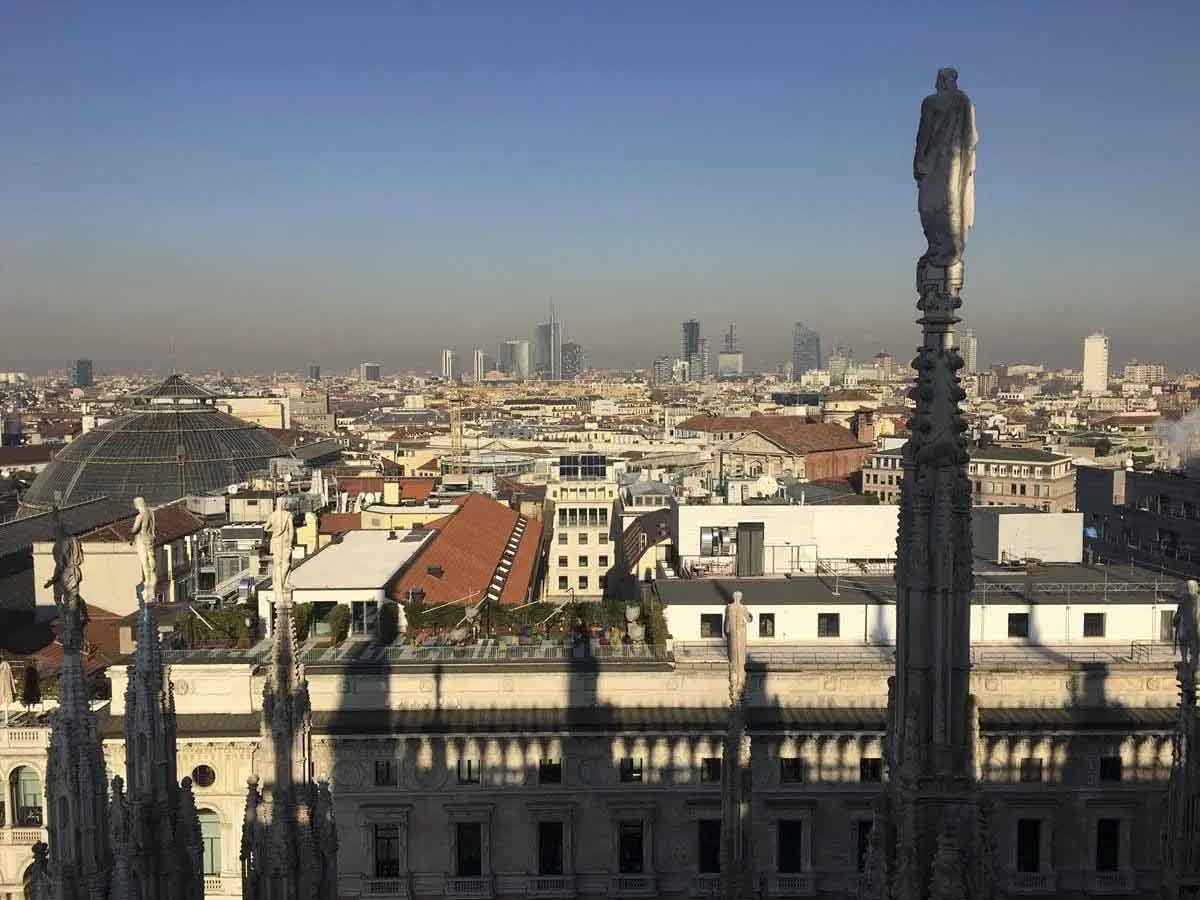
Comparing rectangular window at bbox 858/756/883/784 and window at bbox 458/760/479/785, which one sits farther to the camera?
rectangular window at bbox 858/756/883/784

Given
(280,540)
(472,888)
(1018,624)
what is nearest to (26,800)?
(472,888)

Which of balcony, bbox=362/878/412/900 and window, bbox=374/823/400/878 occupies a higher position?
window, bbox=374/823/400/878

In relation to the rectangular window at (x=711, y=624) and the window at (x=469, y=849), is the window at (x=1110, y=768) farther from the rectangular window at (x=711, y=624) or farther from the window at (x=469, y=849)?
the window at (x=469, y=849)

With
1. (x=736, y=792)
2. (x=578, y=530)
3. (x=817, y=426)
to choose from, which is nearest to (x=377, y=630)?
(x=736, y=792)

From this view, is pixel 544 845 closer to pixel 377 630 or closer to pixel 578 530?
pixel 377 630

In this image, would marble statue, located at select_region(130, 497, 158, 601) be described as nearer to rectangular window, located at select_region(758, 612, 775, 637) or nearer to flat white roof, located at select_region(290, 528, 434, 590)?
flat white roof, located at select_region(290, 528, 434, 590)

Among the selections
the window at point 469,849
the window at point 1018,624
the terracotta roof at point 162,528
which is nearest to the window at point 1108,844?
the window at point 1018,624

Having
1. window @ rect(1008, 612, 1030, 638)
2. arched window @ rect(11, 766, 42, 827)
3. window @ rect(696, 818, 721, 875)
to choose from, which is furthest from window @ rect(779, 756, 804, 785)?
arched window @ rect(11, 766, 42, 827)

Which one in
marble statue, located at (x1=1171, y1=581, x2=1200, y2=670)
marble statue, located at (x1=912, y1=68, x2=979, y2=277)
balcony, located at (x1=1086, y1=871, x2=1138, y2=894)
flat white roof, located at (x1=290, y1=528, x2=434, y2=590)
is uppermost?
marble statue, located at (x1=912, y1=68, x2=979, y2=277)
